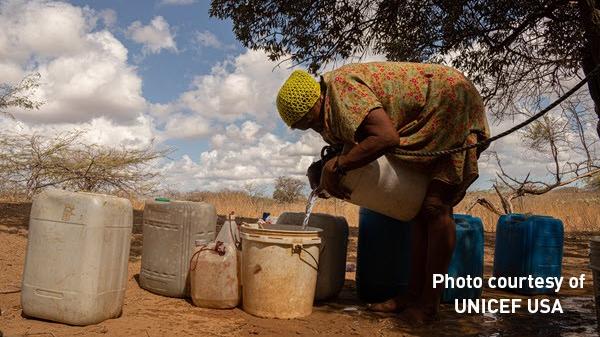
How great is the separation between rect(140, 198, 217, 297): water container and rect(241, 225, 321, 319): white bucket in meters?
0.53

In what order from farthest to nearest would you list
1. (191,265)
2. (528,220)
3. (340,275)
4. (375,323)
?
(528,220)
(340,275)
(191,265)
(375,323)

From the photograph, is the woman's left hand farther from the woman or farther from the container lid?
the container lid

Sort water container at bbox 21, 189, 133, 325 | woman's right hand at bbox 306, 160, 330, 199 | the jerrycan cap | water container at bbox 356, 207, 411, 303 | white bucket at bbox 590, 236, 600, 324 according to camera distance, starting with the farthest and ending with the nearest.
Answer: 1. water container at bbox 356, 207, 411, 303
2. the jerrycan cap
3. woman's right hand at bbox 306, 160, 330, 199
4. water container at bbox 21, 189, 133, 325
5. white bucket at bbox 590, 236, 600, 324

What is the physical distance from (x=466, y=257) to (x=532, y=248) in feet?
2.92

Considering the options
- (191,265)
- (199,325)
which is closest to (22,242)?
(191,265)

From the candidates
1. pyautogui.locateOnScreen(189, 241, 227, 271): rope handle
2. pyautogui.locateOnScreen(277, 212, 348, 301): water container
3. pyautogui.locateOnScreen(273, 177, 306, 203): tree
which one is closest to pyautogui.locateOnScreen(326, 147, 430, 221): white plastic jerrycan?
pyautogui.locateOnScreen(277, 212, 348, 301): water container

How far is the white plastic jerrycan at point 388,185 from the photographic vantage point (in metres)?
2.99

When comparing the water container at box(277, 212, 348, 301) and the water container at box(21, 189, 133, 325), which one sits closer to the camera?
the water container at box(21, 189, 133, 325)

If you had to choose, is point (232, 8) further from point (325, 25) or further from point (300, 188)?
point (300, 188)

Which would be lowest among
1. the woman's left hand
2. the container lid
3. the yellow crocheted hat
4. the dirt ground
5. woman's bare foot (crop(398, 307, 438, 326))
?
the dirt ground

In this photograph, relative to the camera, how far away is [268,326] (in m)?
2.95

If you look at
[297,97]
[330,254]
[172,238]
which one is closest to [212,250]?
[172,238]

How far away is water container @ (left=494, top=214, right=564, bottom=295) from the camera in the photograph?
421cm

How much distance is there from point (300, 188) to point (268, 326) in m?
20.9
